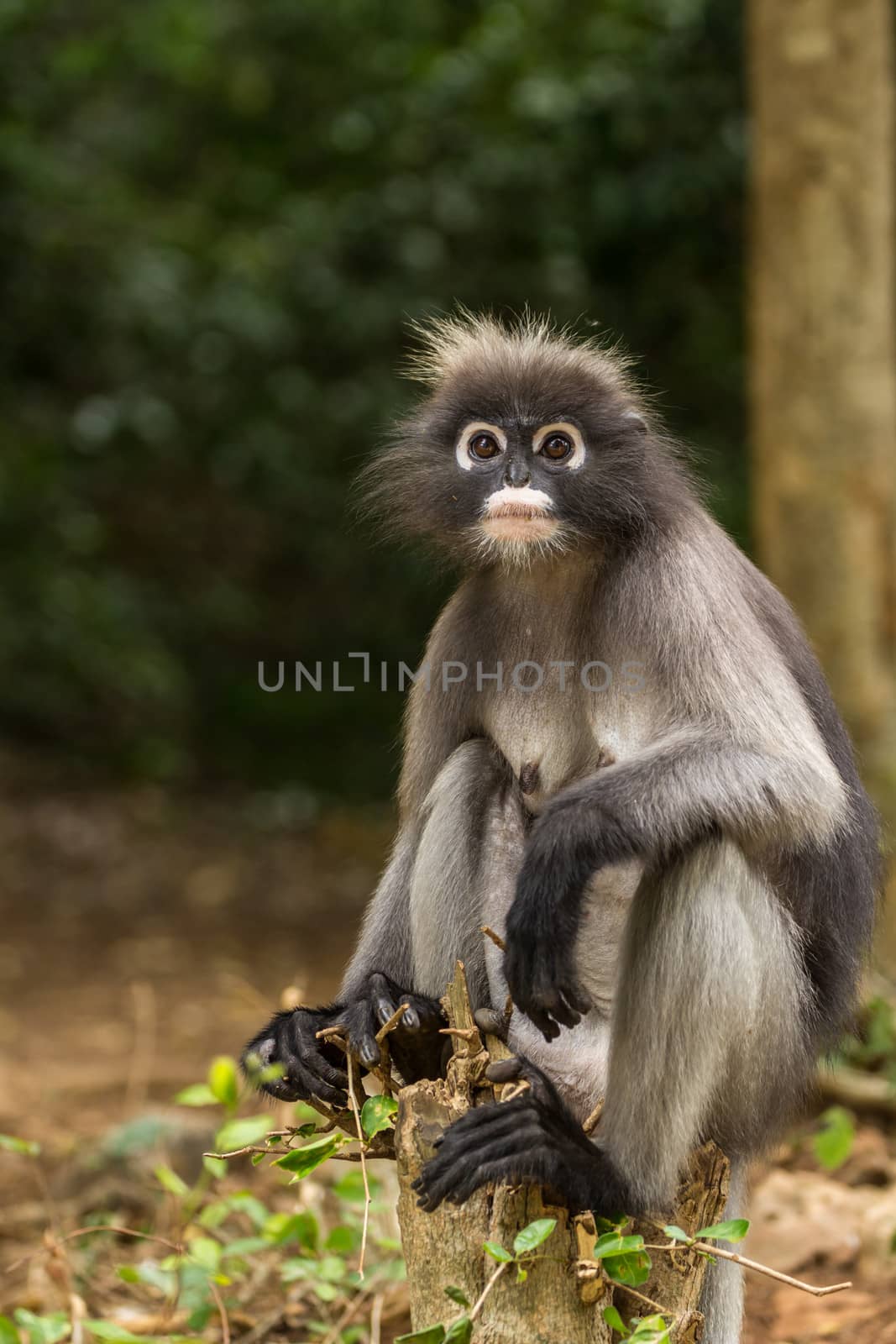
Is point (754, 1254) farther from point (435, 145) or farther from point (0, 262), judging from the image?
point (0, 262)

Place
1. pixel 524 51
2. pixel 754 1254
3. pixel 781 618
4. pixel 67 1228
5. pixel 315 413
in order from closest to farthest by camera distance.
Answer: pixel 781 618 < pixel 754 1254 < pixel 67 1228 < pixel 524 51 < pixel 315 413

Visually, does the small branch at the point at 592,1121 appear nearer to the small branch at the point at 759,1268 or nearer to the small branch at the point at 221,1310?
the small branch at the point at 759,1268

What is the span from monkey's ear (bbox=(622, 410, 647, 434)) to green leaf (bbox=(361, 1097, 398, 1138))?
4.81 ft

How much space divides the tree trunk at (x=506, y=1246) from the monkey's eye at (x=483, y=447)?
1.09m

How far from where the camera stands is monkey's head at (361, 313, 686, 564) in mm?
3104

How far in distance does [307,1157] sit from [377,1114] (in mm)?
153

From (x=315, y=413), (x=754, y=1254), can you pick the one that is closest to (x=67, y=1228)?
(x=754, y=1254)

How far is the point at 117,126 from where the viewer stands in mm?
10070

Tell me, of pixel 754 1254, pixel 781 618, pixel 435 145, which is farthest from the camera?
pixel 435 145

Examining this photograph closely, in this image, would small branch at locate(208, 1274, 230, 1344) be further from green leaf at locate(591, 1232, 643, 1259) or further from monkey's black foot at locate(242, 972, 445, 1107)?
green leaf at locate(591, 1232, 643, 1259)

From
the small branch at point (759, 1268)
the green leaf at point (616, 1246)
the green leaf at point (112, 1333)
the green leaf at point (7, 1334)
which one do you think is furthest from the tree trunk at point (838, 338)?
the green leaf at point (7, 1334)

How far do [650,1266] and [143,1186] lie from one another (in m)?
2.22

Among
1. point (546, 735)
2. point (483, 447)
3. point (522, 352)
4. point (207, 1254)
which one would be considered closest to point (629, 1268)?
point (546, 735)

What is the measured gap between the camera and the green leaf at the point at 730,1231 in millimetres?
2533
